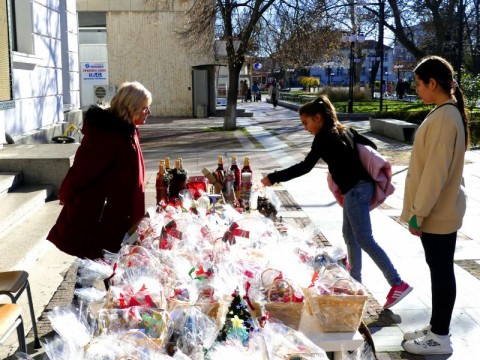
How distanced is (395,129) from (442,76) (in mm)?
14443

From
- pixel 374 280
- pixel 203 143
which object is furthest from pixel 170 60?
pixel 374 280

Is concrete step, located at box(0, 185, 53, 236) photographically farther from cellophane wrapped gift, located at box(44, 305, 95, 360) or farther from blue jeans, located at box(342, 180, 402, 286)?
cellophane wrapped gift, located at box(44, 305, 95, 360)

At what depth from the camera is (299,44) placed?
68.3 ft

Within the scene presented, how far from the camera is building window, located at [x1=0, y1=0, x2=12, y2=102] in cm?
890

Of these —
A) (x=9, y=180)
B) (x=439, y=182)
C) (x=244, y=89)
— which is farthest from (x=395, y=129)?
(x=244, y=89)

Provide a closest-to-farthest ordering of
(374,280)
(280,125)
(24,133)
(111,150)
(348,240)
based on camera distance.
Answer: (111,150)
(348,240)
(374,280)
(24,133)
(280,125)

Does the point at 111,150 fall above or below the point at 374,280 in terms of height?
above

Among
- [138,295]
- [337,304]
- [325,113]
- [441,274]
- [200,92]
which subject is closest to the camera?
[138,295]

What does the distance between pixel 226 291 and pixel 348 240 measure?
224 centimetres

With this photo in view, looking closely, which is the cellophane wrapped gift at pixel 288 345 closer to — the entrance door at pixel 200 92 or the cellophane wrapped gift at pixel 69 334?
the cellophane wrapped gift at pixel 69 334

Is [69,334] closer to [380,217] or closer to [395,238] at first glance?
[395,238]

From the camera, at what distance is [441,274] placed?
156 inches

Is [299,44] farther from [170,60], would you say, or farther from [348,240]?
[348,240]

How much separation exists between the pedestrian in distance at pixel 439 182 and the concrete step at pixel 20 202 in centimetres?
452
